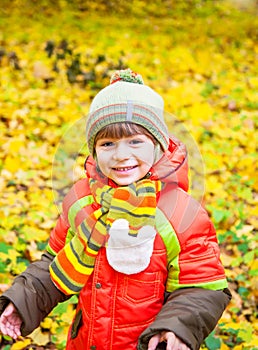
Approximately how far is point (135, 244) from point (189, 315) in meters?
0.28

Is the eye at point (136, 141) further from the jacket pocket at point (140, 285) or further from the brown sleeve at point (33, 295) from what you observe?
the brown sleeve at point (33, 295)

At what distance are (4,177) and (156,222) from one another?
265 centimetres

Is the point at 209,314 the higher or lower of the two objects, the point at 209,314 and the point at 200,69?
the lower

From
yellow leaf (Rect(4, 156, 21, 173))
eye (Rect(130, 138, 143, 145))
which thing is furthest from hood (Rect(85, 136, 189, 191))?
yellow leaf (Rect(4, 156, 21, 173))

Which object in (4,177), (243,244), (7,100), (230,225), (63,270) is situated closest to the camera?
(63,270)

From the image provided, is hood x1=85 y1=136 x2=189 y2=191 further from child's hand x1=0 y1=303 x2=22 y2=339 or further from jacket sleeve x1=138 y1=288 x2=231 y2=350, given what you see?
child's hand x1=0 y1=303 x2=22 y2=339

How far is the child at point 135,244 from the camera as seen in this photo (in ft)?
5.20

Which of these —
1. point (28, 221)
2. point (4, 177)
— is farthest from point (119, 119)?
point (4, 177)

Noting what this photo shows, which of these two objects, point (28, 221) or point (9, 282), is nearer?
point (9, 282)

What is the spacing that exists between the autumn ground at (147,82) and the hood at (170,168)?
68mm

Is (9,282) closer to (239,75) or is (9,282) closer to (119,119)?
(119,119)

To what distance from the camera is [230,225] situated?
12.1 feet

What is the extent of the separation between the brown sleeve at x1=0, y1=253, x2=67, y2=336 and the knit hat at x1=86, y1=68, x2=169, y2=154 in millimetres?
542

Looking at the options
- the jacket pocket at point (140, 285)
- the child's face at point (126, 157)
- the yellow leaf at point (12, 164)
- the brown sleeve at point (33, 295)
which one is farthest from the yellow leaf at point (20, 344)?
the yellow leaf at point (12, 164)
